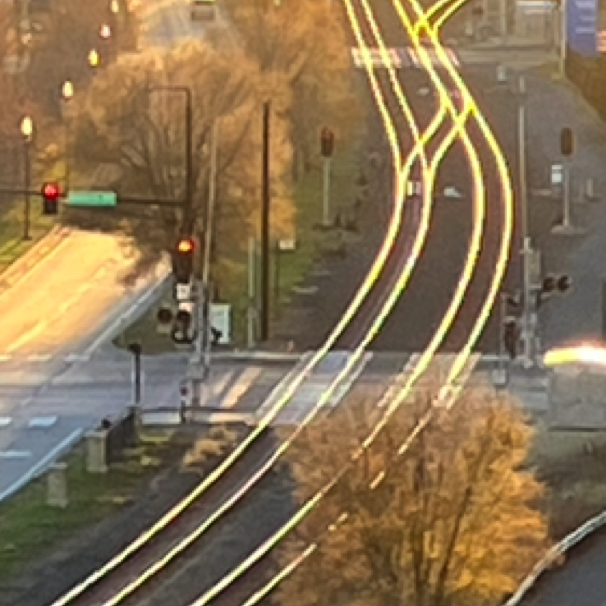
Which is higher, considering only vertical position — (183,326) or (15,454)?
(183,326)

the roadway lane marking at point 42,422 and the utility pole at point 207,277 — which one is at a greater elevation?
the utility pole at point 207,277

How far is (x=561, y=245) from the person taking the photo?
57844 millimetres

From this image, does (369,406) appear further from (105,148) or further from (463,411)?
(105,148)

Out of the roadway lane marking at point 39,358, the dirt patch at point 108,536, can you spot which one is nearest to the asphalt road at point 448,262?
the roadway lane marking at point 39,358

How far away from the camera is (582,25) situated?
2958 inches

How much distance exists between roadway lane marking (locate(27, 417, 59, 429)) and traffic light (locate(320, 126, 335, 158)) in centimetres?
1767

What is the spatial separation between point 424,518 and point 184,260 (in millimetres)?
13745

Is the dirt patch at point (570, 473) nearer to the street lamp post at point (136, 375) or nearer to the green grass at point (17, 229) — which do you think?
the street lamp post at point (136, 375)

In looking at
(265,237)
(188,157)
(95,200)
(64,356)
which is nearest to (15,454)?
(95,200)

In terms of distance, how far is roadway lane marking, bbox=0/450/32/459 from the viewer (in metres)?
41.4

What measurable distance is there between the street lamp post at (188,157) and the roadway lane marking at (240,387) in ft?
9.05

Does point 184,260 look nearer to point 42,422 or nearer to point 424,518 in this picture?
point 42,422

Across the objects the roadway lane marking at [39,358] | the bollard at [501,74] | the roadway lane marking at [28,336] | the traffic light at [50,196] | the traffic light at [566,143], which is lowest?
the roadway lane marking at [39,358]

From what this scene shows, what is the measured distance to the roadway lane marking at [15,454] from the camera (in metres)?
41.4
